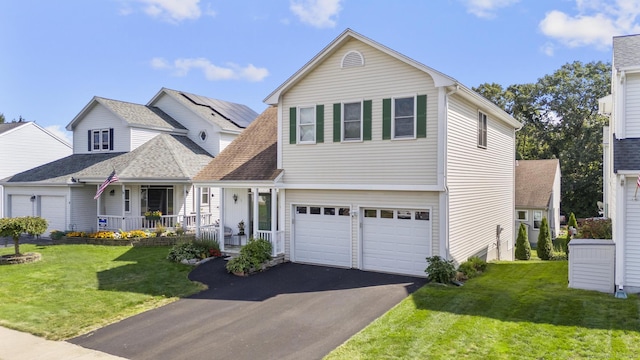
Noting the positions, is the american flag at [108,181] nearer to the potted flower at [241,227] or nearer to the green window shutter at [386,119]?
the potted flower at [241,227]

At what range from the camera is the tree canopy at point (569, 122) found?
119 ft

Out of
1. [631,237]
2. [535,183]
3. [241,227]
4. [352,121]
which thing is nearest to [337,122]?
[352,121]

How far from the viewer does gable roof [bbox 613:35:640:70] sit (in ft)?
35.0

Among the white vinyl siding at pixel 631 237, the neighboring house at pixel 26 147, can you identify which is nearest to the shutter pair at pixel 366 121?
the white vinyl siding at pixel 631 237

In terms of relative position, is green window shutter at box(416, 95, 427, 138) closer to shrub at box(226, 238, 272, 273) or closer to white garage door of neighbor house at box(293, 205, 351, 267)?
white garage door of neighbor house at box(293, 205, 351, 267)

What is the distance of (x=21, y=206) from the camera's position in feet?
78.9

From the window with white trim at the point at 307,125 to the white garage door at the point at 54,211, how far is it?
15113mm

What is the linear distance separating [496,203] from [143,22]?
Answer: 17.8 m

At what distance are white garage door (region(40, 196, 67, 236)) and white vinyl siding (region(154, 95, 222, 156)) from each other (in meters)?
8.18

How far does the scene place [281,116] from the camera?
49.7 ft

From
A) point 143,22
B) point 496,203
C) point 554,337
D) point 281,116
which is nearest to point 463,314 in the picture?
point 554,337

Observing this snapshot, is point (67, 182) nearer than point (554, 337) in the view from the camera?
No

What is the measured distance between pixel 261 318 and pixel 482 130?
10984 millimetres

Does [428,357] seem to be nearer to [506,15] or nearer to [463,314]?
[463,314]
